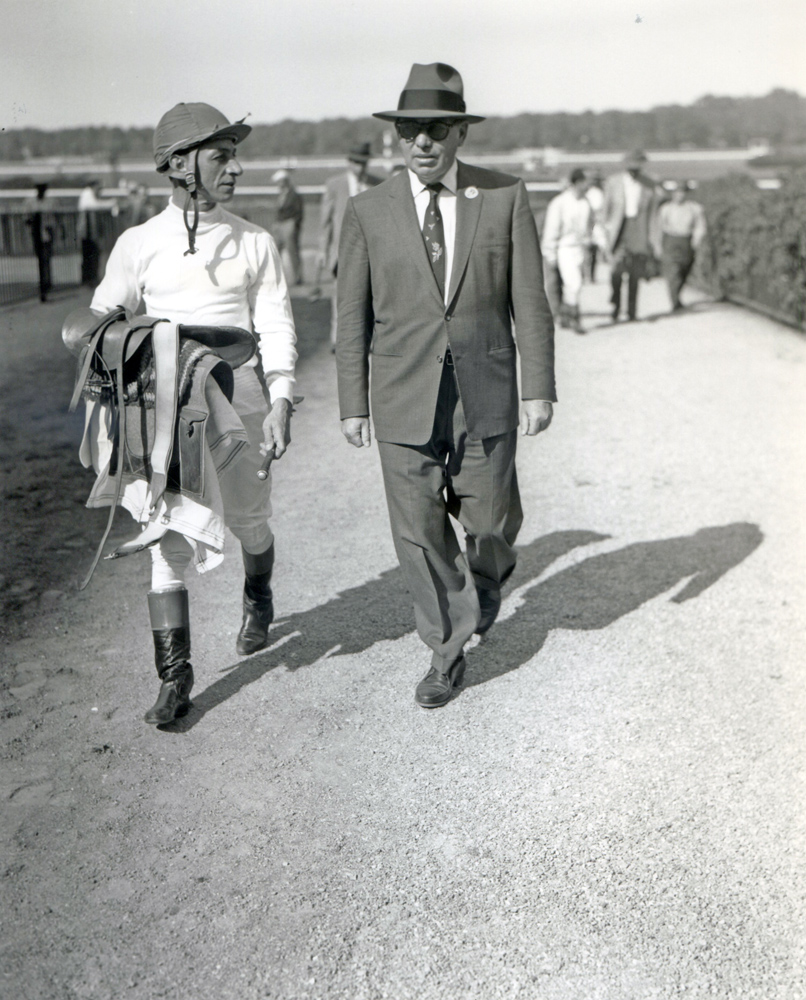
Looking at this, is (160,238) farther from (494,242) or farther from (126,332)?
(494,242)

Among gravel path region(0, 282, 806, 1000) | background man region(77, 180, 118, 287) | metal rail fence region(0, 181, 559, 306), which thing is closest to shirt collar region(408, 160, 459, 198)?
gravel path region(0, 282, 806, 1000)

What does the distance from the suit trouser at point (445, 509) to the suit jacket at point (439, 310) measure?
0.08m

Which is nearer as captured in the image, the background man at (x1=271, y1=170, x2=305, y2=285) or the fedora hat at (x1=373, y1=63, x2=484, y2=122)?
the fedora hat at (x1=373, y1=63, x2=484, y2=122)

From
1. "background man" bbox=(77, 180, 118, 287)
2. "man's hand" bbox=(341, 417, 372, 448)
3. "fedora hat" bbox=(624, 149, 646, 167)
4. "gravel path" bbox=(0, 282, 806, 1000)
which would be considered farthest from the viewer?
"background man" bbox=(77, 180, 118, 287)

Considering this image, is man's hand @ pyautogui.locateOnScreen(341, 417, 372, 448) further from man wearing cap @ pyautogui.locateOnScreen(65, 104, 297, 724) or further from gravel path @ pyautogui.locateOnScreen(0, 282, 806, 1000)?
gravel path @ pyautogui.locateOnScreen(0, 282, 806, 1000)

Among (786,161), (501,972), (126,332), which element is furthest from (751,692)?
(786,161)

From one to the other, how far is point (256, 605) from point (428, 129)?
6.63 feet

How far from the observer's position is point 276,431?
4.11m

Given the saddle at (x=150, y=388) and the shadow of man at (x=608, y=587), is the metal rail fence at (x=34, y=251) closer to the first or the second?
the shadow of man at (x=608, y=587)

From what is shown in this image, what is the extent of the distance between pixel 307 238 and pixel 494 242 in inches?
1137

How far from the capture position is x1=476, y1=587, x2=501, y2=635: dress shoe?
481 cm

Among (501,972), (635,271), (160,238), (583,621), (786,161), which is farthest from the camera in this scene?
(786,161)

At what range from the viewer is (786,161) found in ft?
124

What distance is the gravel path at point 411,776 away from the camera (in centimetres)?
292
